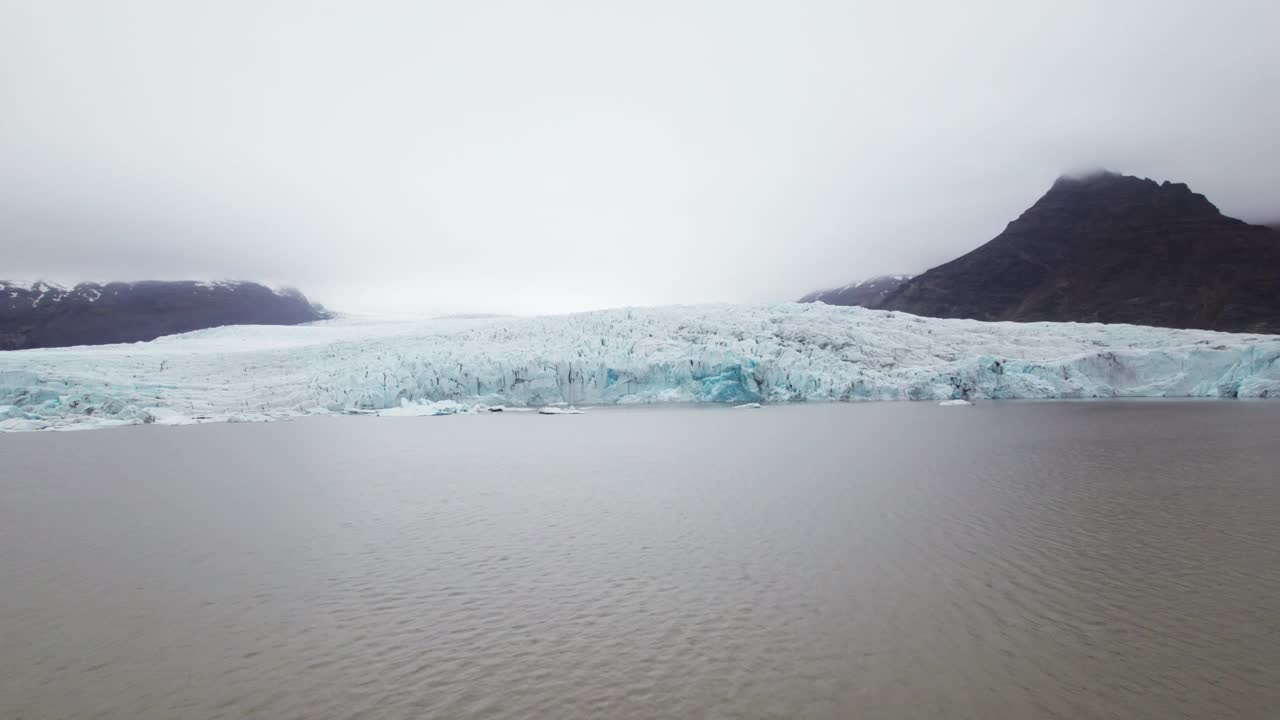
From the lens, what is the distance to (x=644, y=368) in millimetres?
31312

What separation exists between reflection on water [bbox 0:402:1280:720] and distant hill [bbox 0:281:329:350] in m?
81.5

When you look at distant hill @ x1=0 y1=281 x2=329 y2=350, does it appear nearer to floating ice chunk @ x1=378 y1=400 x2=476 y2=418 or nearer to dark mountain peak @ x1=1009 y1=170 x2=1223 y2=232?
floating ice chunk @ x1=378 y1=400 x2=476 y2=418

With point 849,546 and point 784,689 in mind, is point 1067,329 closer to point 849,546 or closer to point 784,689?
point 849,546

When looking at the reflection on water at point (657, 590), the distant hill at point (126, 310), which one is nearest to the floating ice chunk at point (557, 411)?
the reflection on water at point (657, 590)

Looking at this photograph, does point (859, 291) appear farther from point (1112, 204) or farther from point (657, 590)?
point (657, 590)

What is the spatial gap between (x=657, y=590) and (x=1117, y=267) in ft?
335

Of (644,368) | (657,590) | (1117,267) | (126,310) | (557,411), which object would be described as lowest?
(557,411)

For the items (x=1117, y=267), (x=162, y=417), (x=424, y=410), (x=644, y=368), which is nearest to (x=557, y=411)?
(x=644, y=368)

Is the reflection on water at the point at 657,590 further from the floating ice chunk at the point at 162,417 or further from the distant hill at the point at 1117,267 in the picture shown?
the distant hill at the point at 1117,267

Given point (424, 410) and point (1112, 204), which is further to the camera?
point (1112, 204)

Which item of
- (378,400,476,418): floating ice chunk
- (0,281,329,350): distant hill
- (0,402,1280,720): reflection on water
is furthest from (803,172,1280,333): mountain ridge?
(0,281,329,350): distant hill

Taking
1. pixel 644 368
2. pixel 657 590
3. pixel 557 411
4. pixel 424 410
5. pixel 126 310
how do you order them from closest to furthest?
pixel 657 590, pixel 557 411, pixel 424 410, pixel 644 368, pixel 126 310

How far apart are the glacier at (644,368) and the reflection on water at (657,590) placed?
16.8 m

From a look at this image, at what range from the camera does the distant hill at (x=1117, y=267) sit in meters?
73.2
